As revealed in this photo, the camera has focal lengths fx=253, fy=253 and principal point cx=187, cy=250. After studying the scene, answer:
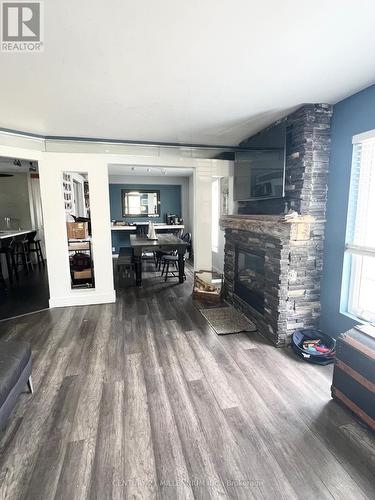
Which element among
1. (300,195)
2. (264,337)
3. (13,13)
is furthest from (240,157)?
(13,13)

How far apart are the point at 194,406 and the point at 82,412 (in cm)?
80

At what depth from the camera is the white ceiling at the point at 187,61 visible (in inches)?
52.1

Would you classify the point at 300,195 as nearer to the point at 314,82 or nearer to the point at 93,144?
the point at 314,82

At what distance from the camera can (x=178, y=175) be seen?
7660 millimetres

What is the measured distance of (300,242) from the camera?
2.55 meters

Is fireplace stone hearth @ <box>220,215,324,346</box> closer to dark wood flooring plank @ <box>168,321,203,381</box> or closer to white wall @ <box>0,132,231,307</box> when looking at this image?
dark wood flooring plank @ <box>168,321,203,381</box>

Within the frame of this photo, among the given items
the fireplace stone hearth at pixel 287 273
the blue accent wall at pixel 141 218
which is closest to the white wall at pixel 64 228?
the fireplace stone hearth at pixel 287 273

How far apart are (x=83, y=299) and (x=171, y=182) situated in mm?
5020

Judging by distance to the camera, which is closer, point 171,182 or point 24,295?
point 24,295

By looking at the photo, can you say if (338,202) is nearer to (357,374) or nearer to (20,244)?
(357,374)

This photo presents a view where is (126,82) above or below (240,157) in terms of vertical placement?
above

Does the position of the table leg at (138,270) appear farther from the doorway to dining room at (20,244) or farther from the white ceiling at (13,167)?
the white ceiling at (13,167)

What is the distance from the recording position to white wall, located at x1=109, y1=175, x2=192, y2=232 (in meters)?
7.51

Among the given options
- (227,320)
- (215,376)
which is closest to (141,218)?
(227,320)
